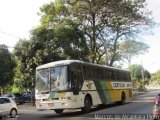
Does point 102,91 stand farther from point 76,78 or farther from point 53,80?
point 53,80

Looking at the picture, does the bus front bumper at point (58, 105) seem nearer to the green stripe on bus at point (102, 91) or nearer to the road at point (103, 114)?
the road at point (103, 114)

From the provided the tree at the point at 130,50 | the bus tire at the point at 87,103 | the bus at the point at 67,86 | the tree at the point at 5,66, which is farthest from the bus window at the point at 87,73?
Answer: the tree at the point at 130,50

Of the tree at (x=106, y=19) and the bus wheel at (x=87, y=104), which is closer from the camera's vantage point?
the bus wheel at (x=87, y=104)

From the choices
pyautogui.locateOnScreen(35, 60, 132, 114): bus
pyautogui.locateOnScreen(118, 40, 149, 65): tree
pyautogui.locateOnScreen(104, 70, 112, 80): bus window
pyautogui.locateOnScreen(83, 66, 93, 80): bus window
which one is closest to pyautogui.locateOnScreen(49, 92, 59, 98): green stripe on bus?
pyautogui.locateOnScreen(35, 60, 132, 114): bus

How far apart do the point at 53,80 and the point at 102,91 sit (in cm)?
568

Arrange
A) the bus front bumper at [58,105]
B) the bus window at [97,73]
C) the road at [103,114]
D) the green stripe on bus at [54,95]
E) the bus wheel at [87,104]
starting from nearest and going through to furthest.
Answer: the road at [103,114] < the bus front bumper at [58,105] < the green stripe on bus at [54,95] < the bus wheel at [87,104] < the bus window at [97,73]

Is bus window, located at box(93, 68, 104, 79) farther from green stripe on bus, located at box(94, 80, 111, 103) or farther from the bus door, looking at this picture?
the bus door

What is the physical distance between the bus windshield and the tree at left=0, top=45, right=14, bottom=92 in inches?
987

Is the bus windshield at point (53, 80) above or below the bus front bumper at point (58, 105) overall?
above

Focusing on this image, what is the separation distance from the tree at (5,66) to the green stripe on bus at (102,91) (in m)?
22.6

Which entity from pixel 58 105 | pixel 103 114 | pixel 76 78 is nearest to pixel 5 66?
pixel 76 78

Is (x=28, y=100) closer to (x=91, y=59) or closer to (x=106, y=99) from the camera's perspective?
(x=91, y=59)

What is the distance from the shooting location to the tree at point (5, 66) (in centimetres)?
4653

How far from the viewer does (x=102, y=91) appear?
26109mm
